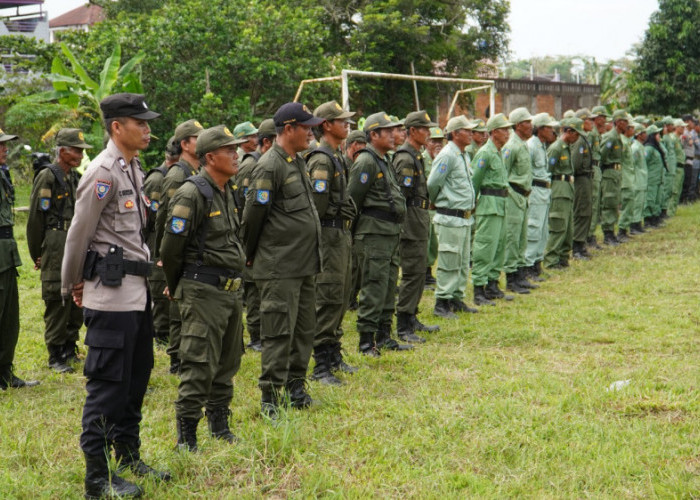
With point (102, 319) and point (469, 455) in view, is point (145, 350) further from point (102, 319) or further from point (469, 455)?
point (469, 455)

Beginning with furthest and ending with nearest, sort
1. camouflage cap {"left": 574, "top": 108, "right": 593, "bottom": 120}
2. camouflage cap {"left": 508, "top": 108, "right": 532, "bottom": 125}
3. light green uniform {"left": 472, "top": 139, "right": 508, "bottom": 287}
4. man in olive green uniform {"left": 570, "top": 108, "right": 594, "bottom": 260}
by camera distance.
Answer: camouflage cap {"left": 574, "top": 108, "right": 593, "bottom": 120}, man in olive green uniform {"left": 570, "top": 108, "right": 594, "bottom": 260}, camouflage cap {"left": 508, "top": 108, "right": 532, "bottom": 125}, light green uniform {"left": 472, "top": 139, "right": 508, "bottom": 287}

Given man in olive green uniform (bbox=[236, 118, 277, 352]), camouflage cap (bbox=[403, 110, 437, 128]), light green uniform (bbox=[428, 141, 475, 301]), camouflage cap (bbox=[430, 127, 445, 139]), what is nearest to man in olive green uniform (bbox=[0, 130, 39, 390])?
man in olive green uniform (bbox=[236, 118, 277, 352])

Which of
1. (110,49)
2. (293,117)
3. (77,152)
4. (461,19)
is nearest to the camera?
(293,117)

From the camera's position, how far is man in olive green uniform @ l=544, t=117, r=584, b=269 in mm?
11125

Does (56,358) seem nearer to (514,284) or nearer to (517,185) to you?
(514,284)

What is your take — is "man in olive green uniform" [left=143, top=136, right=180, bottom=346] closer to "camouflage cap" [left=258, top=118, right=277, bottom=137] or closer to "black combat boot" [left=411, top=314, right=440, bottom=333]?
"camouflage cap" [left=258, top=118, right=277, bottom=137]

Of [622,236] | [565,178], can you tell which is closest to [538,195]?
[565,178]

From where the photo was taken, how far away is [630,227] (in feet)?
48.8

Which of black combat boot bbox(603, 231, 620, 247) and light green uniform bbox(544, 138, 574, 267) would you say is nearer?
light green uniform bbox(544, 138, 574, 267)

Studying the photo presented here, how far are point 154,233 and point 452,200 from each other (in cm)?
320

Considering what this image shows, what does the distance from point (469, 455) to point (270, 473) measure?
3.81 ft

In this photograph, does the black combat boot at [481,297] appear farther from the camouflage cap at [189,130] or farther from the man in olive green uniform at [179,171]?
the camouflage cap at [189,130]

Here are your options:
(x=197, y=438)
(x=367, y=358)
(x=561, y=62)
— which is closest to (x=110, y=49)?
(x=367, y=358)

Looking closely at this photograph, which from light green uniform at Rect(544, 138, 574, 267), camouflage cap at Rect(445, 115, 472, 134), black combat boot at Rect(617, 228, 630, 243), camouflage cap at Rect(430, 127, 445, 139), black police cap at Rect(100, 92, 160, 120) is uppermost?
black police cap at Rect(100, 92, 160, 120)
